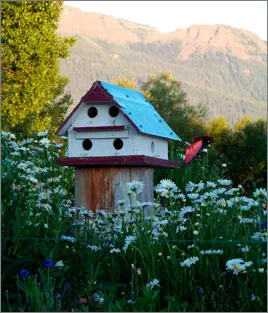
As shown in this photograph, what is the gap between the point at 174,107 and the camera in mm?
39031

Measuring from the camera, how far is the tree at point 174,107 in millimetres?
35281

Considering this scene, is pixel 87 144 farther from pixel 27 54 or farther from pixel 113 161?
pixel 27 54

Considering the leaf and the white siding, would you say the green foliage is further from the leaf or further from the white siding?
the leaf

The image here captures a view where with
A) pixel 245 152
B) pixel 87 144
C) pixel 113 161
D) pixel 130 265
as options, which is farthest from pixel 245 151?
pixel 130 265

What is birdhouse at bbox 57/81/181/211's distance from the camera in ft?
22.9

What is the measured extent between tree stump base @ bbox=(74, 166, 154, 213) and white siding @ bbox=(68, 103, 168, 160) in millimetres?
181

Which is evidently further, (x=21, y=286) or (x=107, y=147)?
(x=107, y=147)

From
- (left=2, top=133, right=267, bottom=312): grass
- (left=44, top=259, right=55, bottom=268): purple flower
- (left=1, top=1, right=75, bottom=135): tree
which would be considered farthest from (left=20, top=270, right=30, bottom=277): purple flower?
(left=1, top=1, right=75, bottom=135): tree

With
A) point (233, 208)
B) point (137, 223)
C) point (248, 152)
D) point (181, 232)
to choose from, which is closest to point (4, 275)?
point (137, 223)

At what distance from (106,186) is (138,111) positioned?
0.90 metres

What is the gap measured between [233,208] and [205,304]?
1563 millimetres

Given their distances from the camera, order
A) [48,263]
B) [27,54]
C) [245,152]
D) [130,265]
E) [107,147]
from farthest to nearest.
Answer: [245,152] → [27,54] → [107,147] → [130,265] → [48,263]

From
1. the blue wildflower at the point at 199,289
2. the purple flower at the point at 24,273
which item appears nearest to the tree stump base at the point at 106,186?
the blue wildflower at the point at 199,289

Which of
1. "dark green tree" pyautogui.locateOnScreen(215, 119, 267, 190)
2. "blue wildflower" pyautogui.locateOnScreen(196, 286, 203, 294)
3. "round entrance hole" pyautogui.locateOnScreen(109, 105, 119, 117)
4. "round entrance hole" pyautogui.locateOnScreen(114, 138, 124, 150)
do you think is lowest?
"blue wildflower" pyautogui.locateOnScreen(196, 286, 203, 294)
